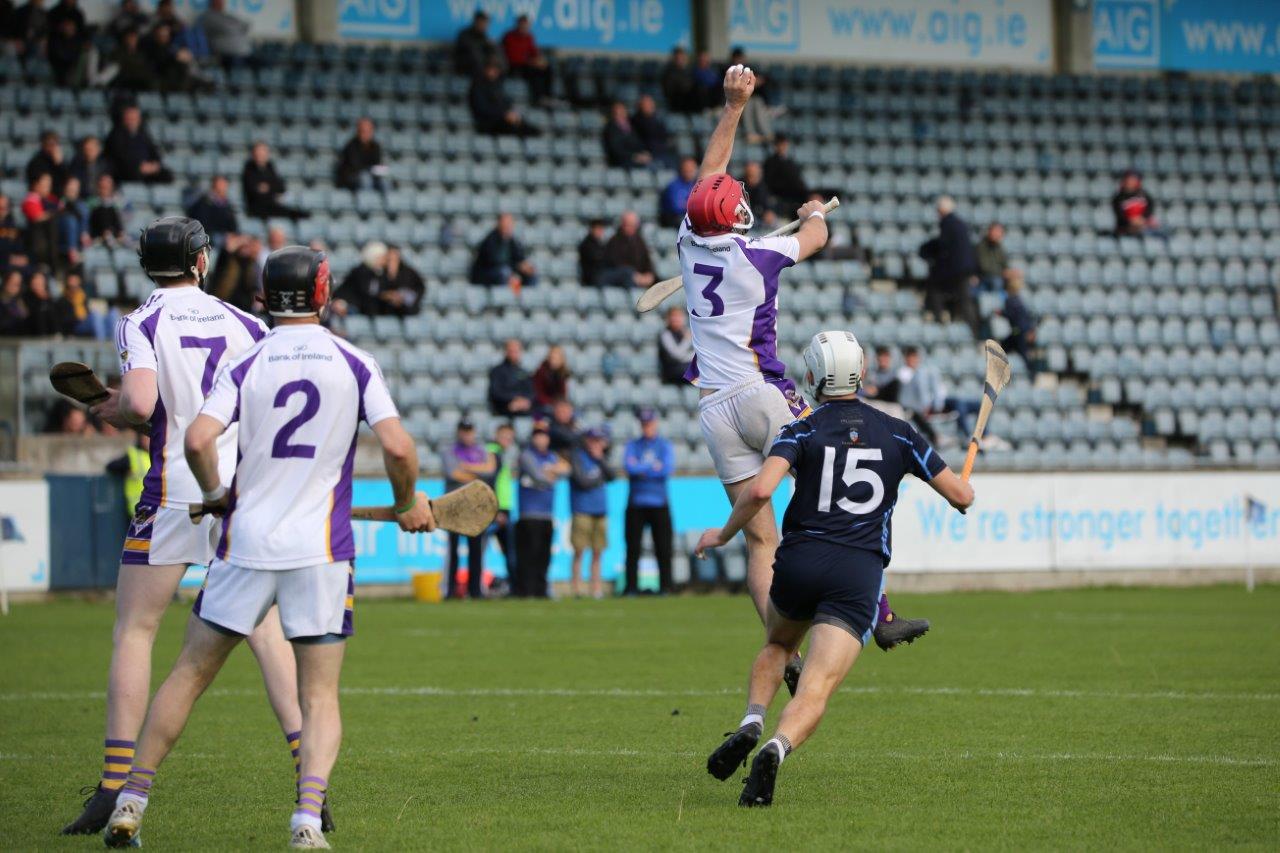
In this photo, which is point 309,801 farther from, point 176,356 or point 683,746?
point 683,746

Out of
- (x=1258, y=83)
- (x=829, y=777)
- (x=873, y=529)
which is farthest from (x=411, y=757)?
(x=1258, y=83)

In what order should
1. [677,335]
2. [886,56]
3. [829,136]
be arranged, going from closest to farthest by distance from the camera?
1. [677,335]
2. [829,136]
3. [886,56]

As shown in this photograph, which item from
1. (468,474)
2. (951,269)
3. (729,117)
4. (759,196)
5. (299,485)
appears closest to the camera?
(299,485)

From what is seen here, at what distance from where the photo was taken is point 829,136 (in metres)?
28.7

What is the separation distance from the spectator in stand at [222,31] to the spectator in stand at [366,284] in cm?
433

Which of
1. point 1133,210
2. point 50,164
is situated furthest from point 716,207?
point 1133,210

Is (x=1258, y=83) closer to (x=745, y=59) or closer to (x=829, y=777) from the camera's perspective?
(x=745, y=59)

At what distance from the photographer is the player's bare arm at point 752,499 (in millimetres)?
7176

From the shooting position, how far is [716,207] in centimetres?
870

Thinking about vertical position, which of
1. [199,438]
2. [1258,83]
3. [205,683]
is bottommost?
[205,683]

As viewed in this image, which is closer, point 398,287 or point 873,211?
point 398,287

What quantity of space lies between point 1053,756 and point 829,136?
21212 mm

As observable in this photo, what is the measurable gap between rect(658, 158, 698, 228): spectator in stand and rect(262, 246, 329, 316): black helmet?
19.5m

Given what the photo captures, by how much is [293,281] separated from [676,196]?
65.1 feet
